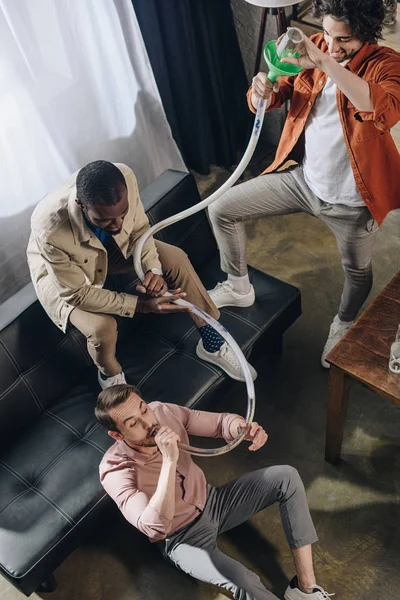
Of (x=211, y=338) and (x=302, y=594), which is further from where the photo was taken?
(x=211, y=338)

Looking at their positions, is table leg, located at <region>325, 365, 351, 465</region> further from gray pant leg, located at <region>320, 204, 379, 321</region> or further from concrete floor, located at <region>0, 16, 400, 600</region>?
gray pant leg, located at <region>320, 204, 379, 321</region>

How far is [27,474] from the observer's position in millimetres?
2285

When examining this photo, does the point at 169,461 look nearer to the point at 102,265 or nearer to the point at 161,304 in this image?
the point at 161,304

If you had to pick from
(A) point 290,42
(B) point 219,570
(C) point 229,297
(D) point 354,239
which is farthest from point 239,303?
(A) point 290,42

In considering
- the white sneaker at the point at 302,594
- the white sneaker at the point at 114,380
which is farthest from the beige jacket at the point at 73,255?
the white sneaker at the point at 302,594

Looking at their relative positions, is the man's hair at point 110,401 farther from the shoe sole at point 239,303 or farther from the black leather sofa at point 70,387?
the shoe sole at point 239,303

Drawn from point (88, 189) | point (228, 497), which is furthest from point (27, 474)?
point (88, 189)

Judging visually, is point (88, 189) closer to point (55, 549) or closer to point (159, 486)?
point (159, 486)

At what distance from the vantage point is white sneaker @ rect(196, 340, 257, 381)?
246cm

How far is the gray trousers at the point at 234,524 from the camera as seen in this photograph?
2021 millimetres

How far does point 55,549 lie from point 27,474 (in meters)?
0.30

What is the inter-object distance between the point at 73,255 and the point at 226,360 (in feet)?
2.34

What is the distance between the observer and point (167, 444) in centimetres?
190

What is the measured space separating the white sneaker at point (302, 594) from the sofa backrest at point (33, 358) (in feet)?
3.55
